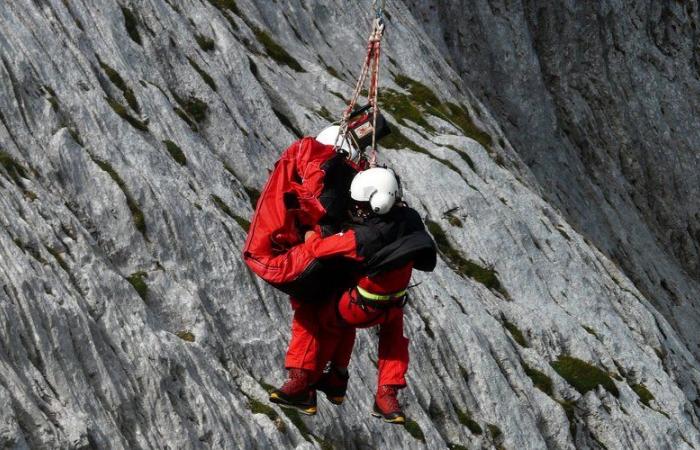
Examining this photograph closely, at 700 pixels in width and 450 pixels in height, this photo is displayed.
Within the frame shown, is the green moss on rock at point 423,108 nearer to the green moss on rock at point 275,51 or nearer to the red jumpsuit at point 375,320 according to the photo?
the green moss on rock at point 275,51

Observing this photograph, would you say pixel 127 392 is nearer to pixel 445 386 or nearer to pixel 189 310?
pixel 189 310

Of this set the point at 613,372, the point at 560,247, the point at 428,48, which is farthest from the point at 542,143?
the point at 613,372

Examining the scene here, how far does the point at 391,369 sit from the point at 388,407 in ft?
2.10

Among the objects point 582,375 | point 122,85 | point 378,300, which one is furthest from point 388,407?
point 582,375

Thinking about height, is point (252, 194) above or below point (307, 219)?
below

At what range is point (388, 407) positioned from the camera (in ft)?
67.3

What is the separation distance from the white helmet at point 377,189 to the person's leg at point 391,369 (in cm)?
273

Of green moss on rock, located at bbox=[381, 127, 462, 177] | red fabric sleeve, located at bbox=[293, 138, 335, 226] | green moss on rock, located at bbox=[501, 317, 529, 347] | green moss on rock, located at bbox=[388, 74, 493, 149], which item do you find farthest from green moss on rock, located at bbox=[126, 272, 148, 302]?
green moss on rock, located at bbox=[388, 74, 493, 149]

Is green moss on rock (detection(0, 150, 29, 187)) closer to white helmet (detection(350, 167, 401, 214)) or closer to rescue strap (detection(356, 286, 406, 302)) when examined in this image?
rescue strap (detection(356, 286, 406, 302))

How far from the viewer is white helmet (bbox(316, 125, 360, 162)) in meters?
19.5

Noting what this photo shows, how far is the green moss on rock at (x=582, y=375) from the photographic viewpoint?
41969 millimetres

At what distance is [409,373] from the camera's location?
35781 mm

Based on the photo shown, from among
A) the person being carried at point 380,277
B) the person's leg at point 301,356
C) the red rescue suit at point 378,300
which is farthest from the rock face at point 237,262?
the person being carried at point 380,277

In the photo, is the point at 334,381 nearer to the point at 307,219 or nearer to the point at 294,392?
the point at 294,392
